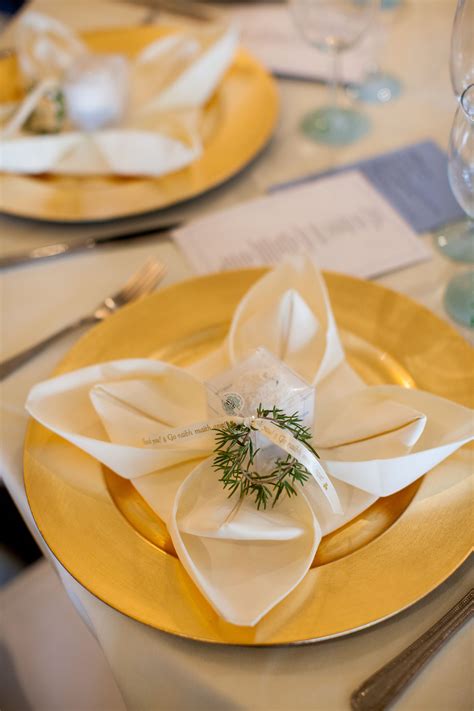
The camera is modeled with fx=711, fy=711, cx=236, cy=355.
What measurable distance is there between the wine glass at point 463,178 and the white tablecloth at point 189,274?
2 cm

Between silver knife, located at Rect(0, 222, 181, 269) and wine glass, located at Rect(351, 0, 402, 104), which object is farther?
wine glass, located at Rect(351, 0, 402, 104)

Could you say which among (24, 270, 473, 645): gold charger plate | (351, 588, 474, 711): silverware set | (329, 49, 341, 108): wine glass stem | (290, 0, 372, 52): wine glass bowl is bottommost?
(351, 588, 474, 711): silverware set

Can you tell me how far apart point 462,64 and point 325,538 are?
516 mm

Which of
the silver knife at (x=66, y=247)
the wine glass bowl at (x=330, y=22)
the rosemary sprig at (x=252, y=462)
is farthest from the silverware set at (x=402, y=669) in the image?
the wine glass bowl at (x=330, y=22)

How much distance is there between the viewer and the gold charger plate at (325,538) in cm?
49

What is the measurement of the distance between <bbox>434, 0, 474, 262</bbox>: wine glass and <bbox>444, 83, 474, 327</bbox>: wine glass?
17 millimetres

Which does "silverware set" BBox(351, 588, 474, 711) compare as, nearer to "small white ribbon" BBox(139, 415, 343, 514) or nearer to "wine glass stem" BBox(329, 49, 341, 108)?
"small white ribbon" BBox(139, 415, 343, 514)

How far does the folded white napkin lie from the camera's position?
37.4 inches

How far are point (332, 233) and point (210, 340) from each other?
28 centimetres

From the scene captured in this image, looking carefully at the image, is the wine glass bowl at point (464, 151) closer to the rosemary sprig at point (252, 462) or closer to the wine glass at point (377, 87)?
the rosemary sprig at point (252, 462)

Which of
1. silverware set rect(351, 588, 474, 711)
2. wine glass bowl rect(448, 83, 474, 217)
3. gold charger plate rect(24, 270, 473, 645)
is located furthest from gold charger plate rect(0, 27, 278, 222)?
silverware set rect(351, 588, 474, 711)

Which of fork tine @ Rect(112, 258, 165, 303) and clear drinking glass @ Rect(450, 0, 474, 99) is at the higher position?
clear drinking glass @ Rect(450, 0, 474, 99)

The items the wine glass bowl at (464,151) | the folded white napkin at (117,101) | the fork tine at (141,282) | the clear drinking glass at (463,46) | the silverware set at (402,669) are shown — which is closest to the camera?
the silverware set at (402,669)

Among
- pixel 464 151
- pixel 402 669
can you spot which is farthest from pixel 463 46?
pixel 402 669
